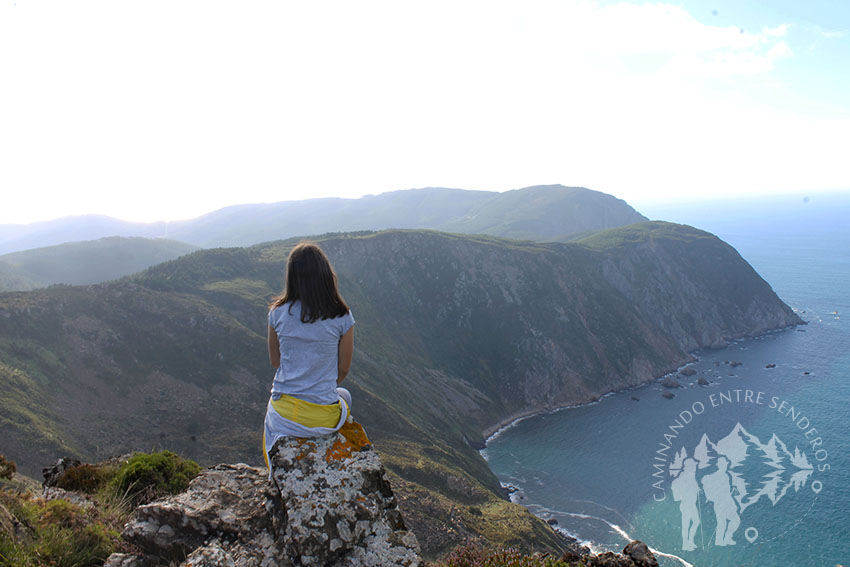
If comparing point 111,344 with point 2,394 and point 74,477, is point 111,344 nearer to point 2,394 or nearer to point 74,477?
point 2,394

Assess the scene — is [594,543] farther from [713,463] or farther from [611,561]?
[611,561]

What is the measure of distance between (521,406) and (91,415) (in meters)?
75.1

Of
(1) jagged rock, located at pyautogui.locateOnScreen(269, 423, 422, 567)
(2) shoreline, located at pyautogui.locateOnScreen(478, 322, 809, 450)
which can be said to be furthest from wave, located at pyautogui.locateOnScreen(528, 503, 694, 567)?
(1) jagged rock, located at pyautogui.locateOnScreen(269, 423, 422, 567)

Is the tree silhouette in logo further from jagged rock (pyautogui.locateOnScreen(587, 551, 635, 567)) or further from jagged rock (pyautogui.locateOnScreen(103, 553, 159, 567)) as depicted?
jagged rock (pyautogui.locateOnScreen(103, 553, 159, 567))

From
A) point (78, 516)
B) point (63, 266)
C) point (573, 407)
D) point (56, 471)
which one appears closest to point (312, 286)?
point (78, 516)

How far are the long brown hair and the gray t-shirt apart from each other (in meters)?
0.15

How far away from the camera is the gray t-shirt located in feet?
22.6

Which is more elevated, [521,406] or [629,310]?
[629,310]

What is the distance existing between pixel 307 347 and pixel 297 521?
7.84 feet

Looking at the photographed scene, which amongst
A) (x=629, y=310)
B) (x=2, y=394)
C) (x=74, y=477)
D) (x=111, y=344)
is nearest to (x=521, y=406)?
(x=629, y=310)

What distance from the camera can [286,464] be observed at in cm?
660

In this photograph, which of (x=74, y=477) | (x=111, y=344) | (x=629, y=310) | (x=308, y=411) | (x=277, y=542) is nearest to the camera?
(x=277, y=542)

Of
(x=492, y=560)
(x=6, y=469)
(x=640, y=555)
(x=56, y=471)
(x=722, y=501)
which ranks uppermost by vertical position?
(x=6, y=469)

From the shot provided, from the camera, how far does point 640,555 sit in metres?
12.8
